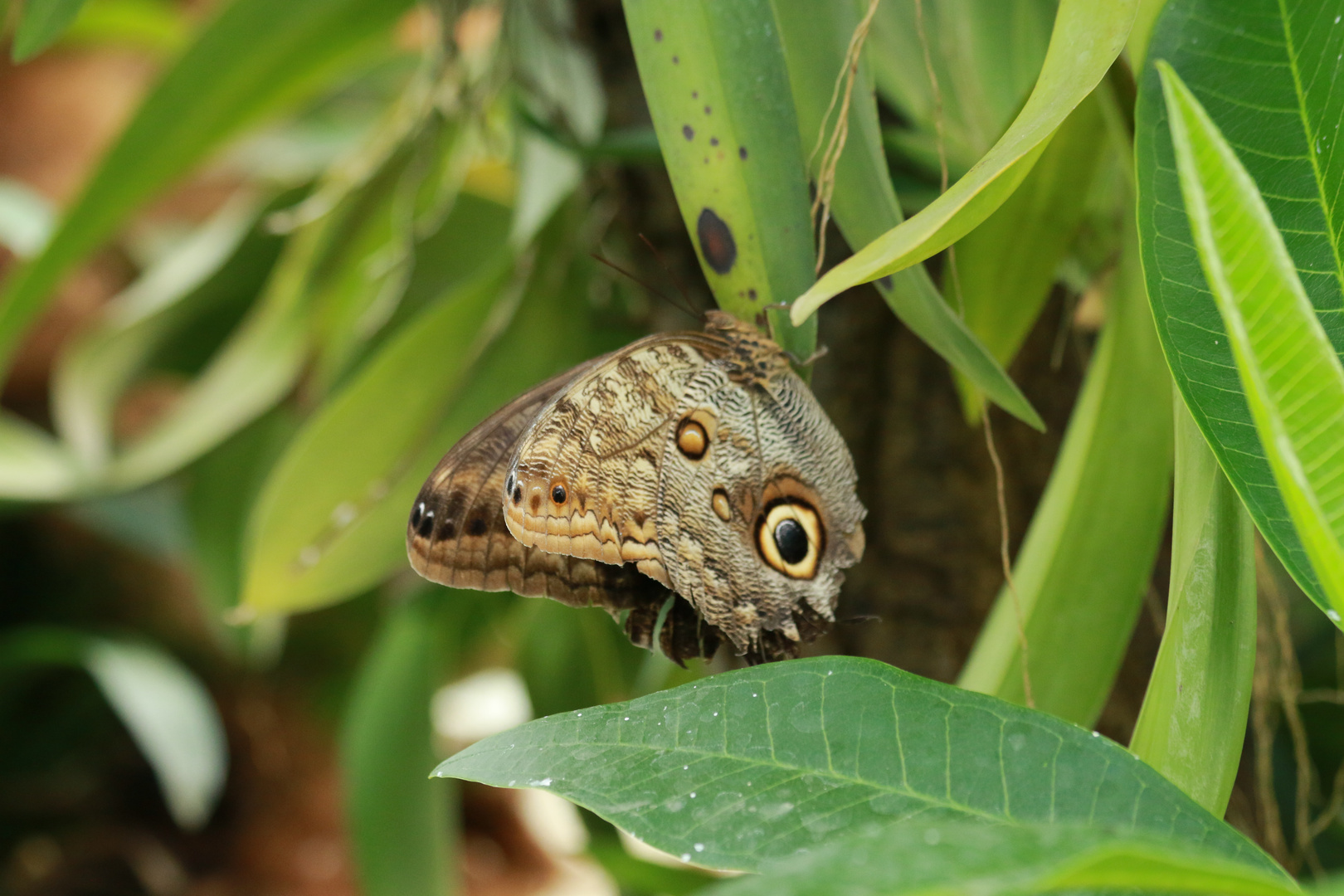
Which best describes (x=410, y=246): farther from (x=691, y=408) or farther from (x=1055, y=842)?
(x=1055, y=842)

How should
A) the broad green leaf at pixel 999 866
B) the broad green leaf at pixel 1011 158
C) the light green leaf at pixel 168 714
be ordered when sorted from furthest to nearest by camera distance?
the light green leaf at pixel 168 714
the broad green leaf at pixel 1011 158
the broad green leaf at pixel 999 866

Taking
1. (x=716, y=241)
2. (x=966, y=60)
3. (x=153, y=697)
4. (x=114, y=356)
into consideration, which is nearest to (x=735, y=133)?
(x=716, y=241)

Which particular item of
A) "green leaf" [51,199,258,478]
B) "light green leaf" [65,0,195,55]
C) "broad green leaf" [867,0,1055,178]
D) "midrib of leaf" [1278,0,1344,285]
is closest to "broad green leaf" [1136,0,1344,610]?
"midrib of leaf" [1278,0,1344,285]

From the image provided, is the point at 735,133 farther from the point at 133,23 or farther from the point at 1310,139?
the point at 133,23

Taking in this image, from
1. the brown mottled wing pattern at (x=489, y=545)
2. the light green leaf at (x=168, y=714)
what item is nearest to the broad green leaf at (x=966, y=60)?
the brown mottled wing pattern at (x=489, y=545)

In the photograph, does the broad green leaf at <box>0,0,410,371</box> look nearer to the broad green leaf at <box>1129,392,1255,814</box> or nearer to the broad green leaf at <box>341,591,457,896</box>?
the broad green leaf at <box>341,591,457,896</box>

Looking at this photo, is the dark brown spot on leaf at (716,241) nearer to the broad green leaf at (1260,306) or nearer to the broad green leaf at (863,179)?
the broad green leaf at (863,179)
